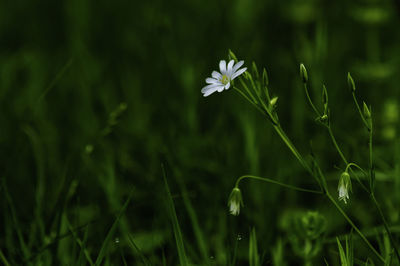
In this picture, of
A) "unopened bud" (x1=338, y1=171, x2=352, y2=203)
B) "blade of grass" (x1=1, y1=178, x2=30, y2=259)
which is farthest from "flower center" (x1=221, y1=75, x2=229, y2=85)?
"blade of grass" (x1=1, y1=178, x2=30, y2=259)


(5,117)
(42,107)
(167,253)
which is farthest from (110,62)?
(167,253)

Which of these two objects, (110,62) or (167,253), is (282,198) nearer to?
(167,253)

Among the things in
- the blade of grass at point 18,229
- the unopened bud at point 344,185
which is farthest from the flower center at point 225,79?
the blade of grass at point 18,229

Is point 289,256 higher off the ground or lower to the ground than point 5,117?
lower

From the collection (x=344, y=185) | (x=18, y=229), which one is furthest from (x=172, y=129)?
(x=344, y=185)

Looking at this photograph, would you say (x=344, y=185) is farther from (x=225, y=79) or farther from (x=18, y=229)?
(x=18, y=229)

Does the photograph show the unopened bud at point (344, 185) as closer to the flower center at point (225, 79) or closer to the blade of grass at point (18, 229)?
the flower center at point (225, 79)

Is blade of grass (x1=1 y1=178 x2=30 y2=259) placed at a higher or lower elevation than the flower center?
lower

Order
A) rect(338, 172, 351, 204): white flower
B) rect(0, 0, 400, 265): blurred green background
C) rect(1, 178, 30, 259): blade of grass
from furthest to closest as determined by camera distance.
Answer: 1. rect(0, 0, 400, 265): blurred green background
2. rect(1, 178, 30, 259): blade of grass
3. rect(338, 172, 351, 204): white flower

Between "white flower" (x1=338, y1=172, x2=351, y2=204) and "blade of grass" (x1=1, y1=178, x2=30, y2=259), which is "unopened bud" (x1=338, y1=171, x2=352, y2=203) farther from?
"blade of grass" (x1=1, y1=178, x2=30, y2=259)
